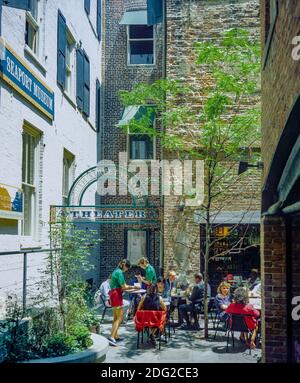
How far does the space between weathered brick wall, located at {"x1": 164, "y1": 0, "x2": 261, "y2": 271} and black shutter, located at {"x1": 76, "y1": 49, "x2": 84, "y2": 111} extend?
2.36 meters

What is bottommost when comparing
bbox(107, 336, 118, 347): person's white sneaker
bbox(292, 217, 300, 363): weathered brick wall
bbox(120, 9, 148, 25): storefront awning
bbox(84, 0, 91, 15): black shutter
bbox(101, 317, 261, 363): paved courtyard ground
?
bbox(101, 317, 261, 363): paved courtyard ground

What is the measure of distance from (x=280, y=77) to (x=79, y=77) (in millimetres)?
10019

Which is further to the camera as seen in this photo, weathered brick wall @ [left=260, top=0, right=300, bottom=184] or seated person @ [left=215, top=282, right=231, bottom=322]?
seated person @ [left=215, top=282, right=231, bottom=322]

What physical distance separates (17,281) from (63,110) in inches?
194

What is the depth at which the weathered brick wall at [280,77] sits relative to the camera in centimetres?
397

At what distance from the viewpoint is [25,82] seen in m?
9.51

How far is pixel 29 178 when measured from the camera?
10.6 meters

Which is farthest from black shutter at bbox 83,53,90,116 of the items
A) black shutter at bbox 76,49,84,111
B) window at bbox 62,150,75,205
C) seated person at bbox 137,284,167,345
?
seated person at bbox 137,284,167,345

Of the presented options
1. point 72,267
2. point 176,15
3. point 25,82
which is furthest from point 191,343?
point 176,15

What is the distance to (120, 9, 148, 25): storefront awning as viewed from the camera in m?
17.8

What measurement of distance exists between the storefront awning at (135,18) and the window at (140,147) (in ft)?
12.5

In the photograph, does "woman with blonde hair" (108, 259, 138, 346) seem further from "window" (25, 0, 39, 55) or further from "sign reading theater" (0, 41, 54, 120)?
"window" (25, 0, 39, 55)

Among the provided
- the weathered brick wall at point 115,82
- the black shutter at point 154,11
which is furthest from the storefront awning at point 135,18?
the black shutter at point 154,11
